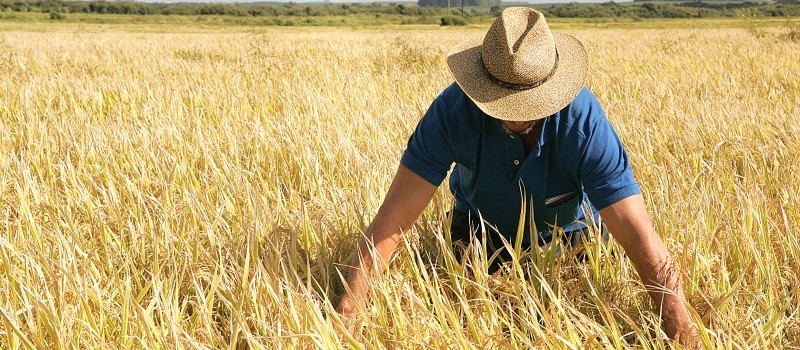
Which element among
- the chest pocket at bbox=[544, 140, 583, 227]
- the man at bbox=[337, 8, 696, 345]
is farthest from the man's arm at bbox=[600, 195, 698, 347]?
the chest pocket at bbox=[544, 140, 583, 227]

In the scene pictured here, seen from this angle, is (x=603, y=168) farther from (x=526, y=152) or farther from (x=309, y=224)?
(x=309, y=224)

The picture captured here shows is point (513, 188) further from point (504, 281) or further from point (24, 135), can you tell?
point (24, 135)

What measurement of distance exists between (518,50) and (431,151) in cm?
36

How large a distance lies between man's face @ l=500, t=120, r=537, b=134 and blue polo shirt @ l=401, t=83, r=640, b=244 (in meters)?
0.02

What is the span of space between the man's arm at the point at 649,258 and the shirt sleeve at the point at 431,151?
443 millimetres

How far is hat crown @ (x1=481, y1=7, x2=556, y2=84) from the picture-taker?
161 centimetres

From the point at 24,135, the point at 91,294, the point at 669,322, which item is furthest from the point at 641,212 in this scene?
the point at 24,135

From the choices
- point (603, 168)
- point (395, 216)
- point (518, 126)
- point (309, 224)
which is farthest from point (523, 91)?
point (309, 224)

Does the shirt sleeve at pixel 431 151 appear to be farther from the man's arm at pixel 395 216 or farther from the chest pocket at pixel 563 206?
the chest pocket at pixel 563 206

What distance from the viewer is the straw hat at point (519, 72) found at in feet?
5.26

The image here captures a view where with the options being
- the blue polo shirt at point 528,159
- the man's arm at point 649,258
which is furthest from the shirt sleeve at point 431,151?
the man's arm at point 649,258

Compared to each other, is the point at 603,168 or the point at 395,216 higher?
the point at 603,168

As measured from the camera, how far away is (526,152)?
1.90 m

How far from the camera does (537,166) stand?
6.15ft
